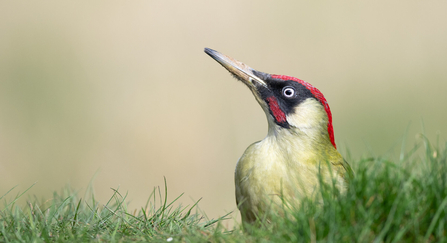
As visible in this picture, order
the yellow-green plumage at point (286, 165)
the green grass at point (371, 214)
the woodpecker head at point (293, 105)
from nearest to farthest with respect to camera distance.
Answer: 1. the green grass at point (371, 214)
2. the yellow-green plumage at point (286, 165)
3. the woodpecker head at point (293, 105)

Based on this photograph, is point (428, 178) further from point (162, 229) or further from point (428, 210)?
point (162, 229)

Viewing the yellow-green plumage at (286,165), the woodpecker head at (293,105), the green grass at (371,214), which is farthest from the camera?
the woodpecker head at (293,105)

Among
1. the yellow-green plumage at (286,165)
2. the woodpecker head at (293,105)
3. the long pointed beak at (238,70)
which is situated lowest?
the yellow-green plumage at (286,165)

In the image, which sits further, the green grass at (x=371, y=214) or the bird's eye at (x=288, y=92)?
the bird's eye at (x=288, y=92)

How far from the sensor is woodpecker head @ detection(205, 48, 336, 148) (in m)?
1.89

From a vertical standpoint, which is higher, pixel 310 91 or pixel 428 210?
pixel 310 91

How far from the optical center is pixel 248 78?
1.96 m

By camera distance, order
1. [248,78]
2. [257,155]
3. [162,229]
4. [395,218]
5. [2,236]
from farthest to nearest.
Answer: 1. [248,78]
2. [257,155]
3. [162,229]
4. [2,236]
5. [395,218]

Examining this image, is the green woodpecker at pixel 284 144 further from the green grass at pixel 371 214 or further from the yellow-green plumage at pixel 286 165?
the green grass at pixel 371 214

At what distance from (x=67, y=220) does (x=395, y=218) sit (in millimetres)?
1076

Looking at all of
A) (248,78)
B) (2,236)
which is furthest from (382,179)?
(2,236)

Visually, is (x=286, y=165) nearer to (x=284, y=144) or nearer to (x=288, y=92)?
(x=284, y=144)

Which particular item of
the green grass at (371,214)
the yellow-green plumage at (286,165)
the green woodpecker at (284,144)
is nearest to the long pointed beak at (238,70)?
the green woodpecker at (284,144)

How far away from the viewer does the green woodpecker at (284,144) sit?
1682 mm
